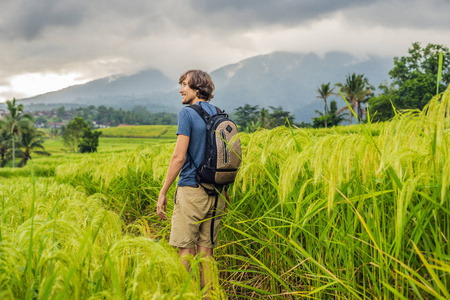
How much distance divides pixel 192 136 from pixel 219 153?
27 centimetres

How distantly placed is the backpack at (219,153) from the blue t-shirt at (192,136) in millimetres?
35

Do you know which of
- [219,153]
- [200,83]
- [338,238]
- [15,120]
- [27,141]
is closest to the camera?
[338,238]

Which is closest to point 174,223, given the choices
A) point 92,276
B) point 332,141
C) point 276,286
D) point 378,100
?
point 276,286

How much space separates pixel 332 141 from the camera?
1752 mm

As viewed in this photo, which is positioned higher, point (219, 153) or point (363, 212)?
point (219, 153)

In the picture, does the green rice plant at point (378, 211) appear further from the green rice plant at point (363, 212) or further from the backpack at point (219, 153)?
the backpack at point (219, 153)

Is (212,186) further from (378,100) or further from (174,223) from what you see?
(378,100)

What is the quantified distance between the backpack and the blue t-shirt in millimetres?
Result: 35

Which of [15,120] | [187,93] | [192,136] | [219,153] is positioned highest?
[15,120]

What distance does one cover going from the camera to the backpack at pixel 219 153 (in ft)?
7.72

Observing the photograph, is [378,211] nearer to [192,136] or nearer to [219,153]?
[219,153]

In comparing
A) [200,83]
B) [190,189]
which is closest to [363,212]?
[190,189]

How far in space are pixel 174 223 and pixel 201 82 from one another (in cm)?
116

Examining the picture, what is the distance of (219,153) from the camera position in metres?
2.35
